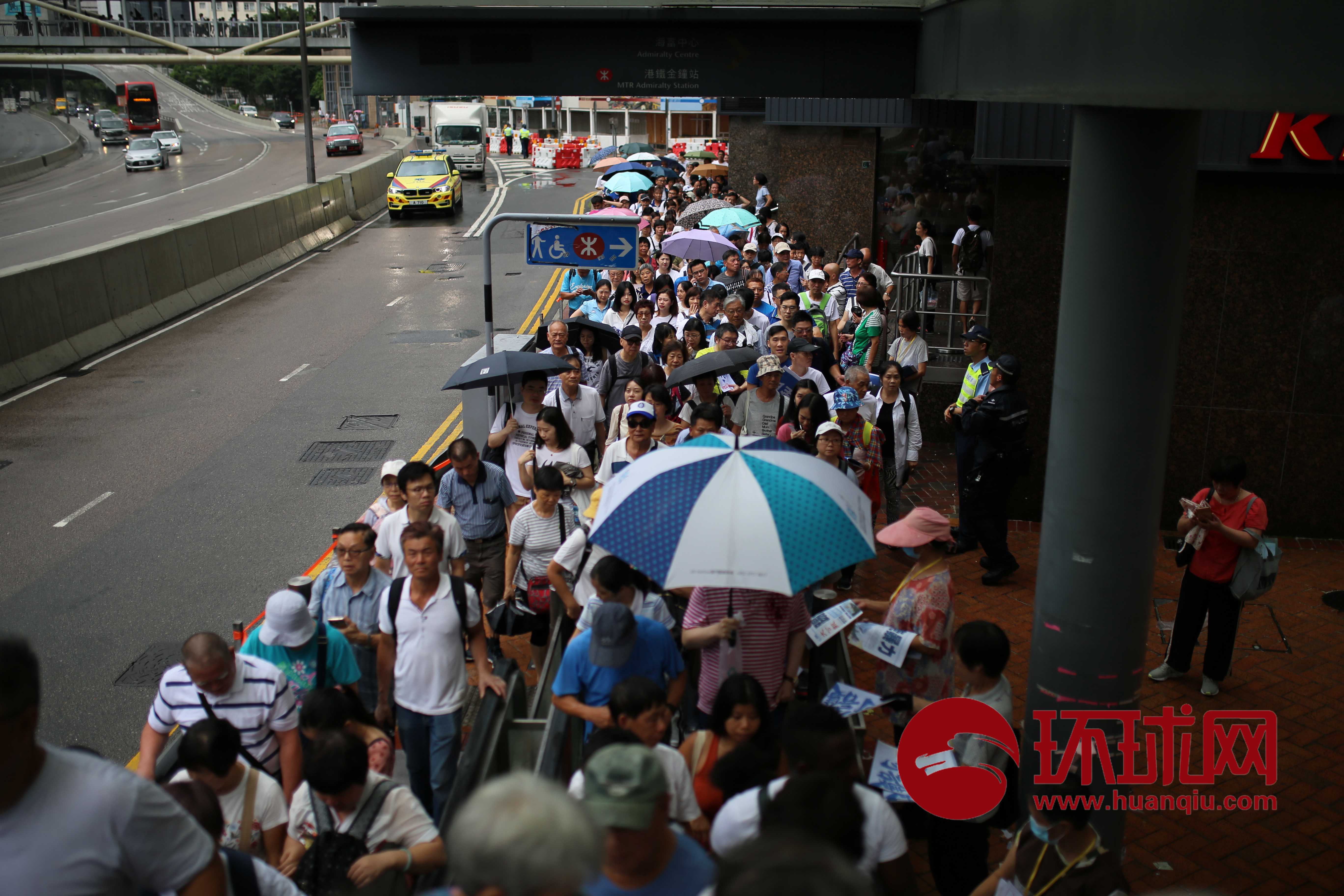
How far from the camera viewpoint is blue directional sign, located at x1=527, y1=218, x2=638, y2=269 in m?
10.5

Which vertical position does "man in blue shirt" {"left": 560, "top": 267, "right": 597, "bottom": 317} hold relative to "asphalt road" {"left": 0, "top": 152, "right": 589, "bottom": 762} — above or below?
above

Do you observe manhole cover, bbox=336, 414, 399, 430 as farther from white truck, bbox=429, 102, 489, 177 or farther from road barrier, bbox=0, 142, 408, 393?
white truck, bbox=429, 102, 489, 177

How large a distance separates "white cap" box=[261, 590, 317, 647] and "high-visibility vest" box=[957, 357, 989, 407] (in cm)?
616

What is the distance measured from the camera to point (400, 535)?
691 cm

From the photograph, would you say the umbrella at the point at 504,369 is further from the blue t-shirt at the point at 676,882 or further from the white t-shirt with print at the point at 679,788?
the blue t-shirt at the point at 676,882

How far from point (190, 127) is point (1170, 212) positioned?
99.8 meters

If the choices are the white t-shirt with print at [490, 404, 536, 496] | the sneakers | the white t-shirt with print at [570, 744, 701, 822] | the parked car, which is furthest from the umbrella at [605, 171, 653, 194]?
the parked car

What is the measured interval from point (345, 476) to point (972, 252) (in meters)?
10.6

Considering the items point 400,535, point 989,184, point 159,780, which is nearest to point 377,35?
point 400,535

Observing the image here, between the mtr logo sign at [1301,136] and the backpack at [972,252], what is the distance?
27.1ft

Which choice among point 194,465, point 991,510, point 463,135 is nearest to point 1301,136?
point 991,510

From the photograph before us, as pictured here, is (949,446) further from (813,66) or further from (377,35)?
(377,35)

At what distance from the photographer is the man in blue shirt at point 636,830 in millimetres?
3371

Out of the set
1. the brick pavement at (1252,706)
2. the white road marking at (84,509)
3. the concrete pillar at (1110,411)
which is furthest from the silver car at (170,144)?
the concrete pillar at (1110,411)
